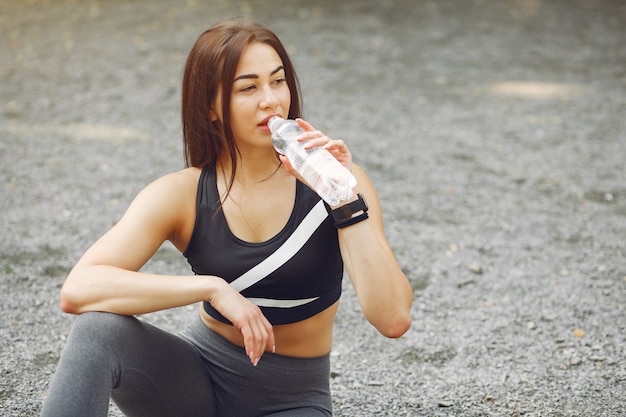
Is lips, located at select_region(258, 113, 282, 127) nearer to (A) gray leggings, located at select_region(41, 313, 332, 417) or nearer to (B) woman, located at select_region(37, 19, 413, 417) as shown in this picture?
(B) woman, located at select_region(37, 19, 413, 417)

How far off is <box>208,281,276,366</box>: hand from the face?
18.4 inches

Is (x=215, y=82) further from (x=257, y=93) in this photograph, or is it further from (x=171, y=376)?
(x=171, y=376)

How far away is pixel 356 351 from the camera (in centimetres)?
344

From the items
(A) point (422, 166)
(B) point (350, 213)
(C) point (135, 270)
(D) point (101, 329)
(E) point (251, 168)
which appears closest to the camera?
(D) point (101, 329)

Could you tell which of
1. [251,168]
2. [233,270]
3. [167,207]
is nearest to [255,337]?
[233,270]

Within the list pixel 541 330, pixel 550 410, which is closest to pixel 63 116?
pixel 541 330

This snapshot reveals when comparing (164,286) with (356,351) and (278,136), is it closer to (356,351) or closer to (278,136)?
(278,136)

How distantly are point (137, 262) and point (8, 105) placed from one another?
16.6 ft

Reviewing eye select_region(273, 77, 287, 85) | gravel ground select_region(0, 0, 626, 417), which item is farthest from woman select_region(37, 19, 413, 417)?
gravel ground select_region(0, 0, 626, 417)

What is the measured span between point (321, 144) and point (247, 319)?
0.51m

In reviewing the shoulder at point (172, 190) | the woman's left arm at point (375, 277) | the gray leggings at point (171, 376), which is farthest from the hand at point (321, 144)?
the gray leggings at point (171, 376)

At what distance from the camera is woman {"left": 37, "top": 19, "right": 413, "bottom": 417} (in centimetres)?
208

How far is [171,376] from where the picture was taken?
2211 millimetres

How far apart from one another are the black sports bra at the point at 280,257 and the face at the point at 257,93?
0.22 m
